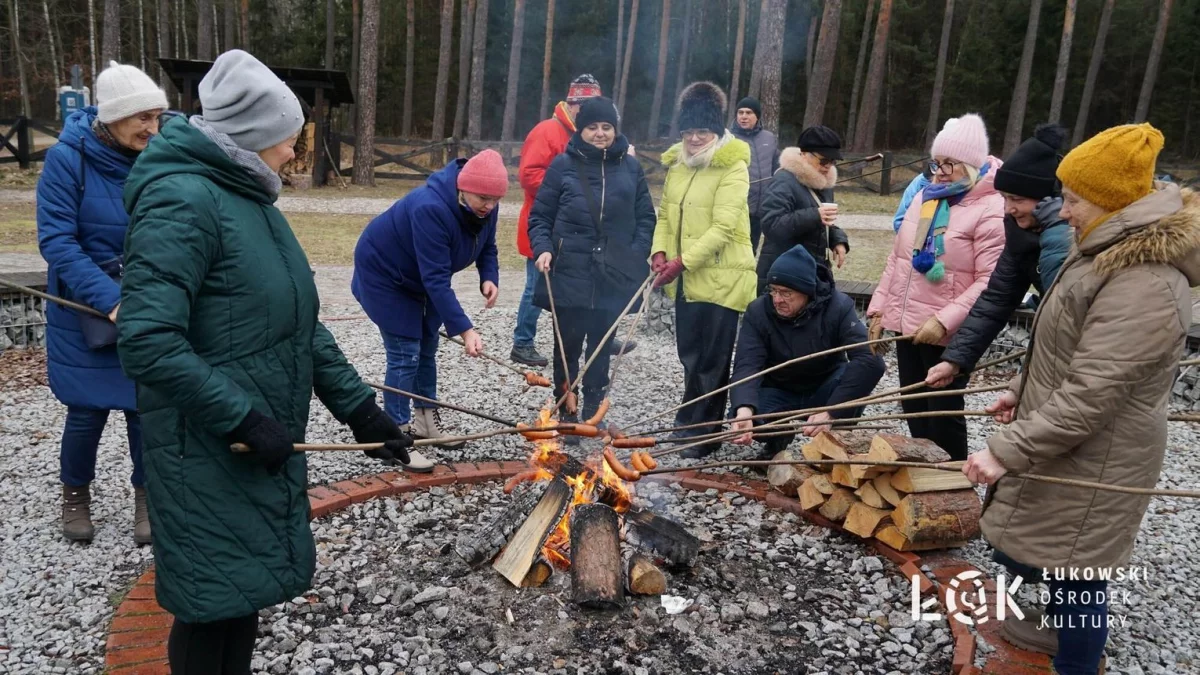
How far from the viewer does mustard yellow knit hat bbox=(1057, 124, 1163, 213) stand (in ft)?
8.52

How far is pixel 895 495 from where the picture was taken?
13.1 ft

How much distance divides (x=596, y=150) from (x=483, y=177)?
3.48 feet

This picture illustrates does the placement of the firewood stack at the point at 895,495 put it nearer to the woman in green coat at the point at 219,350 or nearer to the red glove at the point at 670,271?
the red glove at the point at 670,271

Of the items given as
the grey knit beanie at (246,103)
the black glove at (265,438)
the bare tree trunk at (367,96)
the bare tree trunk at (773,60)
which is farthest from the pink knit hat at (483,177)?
the bare tree trunk at (367,96)

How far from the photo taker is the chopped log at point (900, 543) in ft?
12.9

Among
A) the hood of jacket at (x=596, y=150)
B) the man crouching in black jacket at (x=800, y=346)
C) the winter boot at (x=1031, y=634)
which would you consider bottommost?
the winter boot at (x=1031, y=634)

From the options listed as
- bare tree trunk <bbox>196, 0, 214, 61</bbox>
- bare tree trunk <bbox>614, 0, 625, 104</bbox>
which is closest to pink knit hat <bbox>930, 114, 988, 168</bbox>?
bare tree trunk <bbox>196, 0, 214, 61</bbox>

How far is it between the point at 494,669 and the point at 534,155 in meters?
4.44

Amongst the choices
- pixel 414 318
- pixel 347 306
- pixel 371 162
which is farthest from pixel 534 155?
pixel 371 162

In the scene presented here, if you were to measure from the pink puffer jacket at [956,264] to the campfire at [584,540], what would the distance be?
1.80 metres

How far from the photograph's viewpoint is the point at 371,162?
2250 centimetres

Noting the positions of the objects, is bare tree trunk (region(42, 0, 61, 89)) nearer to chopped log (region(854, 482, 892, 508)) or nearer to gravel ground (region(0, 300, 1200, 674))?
gravel ground (region(0, 300, 1200, 674))

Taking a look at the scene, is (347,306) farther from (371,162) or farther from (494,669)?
(371,162)

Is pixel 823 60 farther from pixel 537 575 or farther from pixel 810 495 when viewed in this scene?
pixel 537 575
